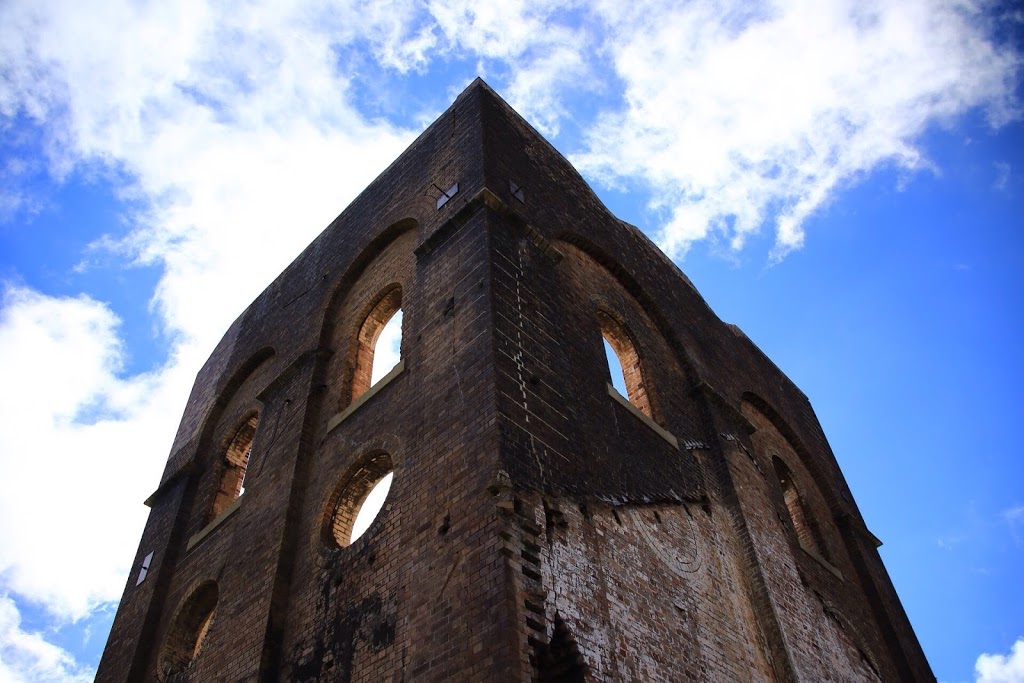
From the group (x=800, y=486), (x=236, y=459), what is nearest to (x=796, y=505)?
(x=800, y=486)

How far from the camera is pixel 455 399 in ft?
23.2

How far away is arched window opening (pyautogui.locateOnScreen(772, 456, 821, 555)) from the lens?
12.0 meters

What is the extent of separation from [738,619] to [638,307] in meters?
4.38

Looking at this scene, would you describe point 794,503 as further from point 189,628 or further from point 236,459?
point 189,628

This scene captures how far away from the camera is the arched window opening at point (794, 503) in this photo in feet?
39.3

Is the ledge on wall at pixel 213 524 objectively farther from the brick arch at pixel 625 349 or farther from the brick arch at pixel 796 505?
the brick arch at pixel 796 505

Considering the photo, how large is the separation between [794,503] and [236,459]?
8.04m

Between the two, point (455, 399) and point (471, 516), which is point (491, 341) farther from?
point (471, 516)

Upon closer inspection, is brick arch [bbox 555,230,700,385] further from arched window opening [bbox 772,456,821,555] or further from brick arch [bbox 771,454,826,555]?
arched window opening [bbox 772,456,821,555]

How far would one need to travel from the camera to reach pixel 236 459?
11.2 m

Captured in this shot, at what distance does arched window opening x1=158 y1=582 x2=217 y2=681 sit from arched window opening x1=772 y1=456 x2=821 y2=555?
7.77 m

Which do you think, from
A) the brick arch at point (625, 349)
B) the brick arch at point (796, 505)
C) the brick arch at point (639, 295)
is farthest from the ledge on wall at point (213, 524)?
the brick arch at point (796, 505)

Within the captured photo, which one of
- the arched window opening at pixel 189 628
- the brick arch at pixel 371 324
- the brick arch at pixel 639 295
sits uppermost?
the brick arch at pixel 639 295

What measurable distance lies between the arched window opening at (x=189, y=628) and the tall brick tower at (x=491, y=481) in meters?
0.03
